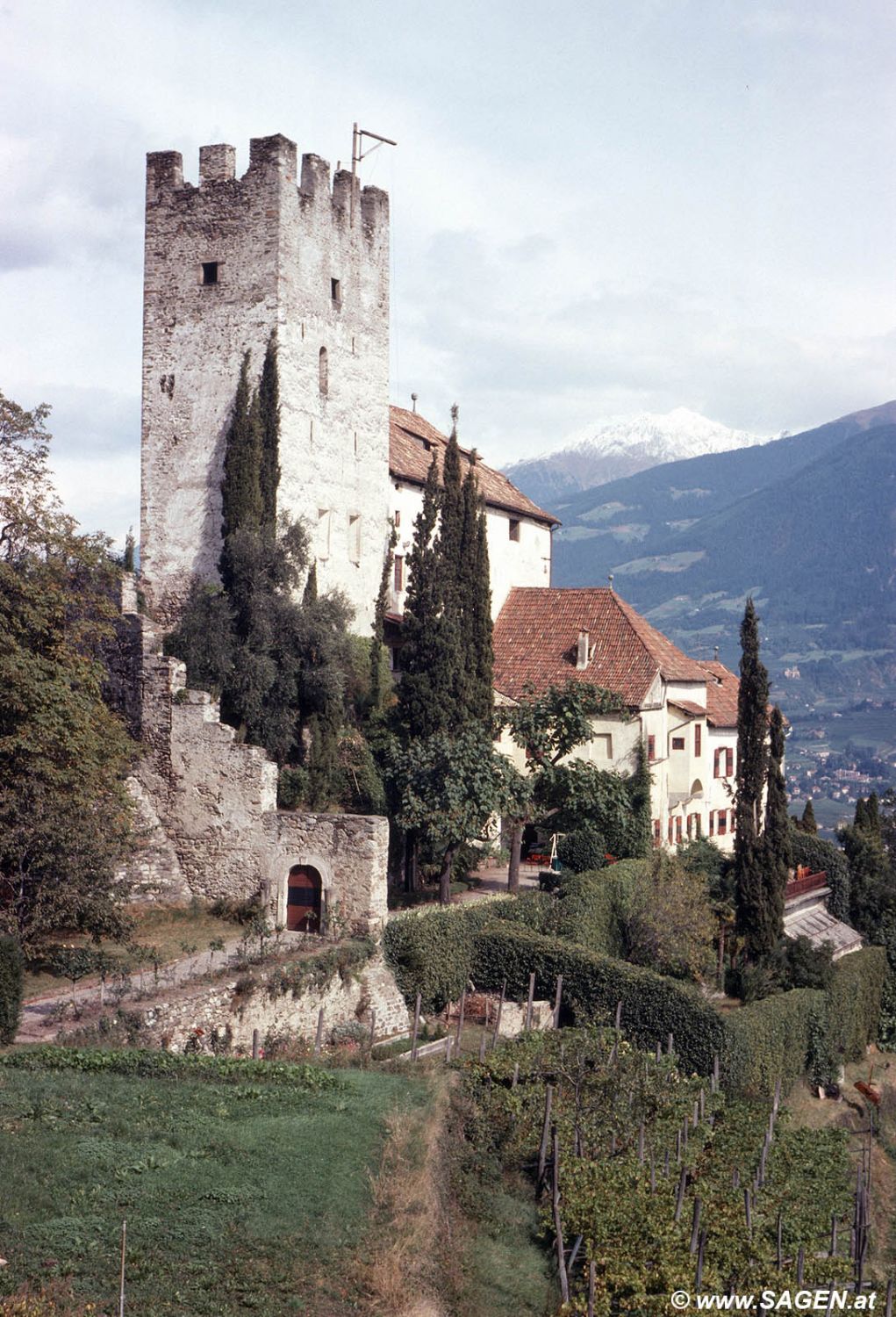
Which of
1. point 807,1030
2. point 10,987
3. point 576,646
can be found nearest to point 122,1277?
point 10,987

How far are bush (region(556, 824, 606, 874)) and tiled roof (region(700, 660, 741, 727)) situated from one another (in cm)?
1225

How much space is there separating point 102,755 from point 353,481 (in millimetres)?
17499

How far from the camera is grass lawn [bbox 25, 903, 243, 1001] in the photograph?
94.8 ft

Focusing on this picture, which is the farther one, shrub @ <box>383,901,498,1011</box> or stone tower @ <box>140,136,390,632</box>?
stone tower @ <box>140,136,390,632</box>

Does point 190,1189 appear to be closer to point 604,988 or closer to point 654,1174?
point 654,1174

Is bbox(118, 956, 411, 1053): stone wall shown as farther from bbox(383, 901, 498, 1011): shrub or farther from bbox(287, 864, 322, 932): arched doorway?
bbox(287, 864, 322, 932): arched doorway

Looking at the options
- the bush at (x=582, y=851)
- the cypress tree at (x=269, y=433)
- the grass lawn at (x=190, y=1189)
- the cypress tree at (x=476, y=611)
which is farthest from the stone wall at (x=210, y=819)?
the grass lawn at (x=190, y=1189)

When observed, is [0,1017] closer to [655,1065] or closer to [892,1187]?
[655,1065]

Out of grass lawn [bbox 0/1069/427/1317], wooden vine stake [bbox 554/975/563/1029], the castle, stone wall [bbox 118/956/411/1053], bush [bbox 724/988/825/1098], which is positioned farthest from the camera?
the castle

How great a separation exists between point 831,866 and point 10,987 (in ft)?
117

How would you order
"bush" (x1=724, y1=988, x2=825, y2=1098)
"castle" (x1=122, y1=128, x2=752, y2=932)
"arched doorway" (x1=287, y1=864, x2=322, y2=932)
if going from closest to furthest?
"arched doorway" (x1=287, y1=864, x2=322, y2=932), "bush" (x1=724, y1=988, x2=825, y2=1098), "castle" (x1=122, y1=128, x2=752, y2=932)

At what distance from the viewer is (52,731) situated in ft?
96.8

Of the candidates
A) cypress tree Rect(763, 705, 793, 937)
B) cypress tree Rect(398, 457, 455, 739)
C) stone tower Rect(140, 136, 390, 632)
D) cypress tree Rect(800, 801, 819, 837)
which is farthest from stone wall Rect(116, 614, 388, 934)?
cypress tree Rect(800, 801, 819, 837)

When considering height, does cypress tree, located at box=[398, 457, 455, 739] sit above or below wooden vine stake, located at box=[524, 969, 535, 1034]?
above
